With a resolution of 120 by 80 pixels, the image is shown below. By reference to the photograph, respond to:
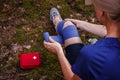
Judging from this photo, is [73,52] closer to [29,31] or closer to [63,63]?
[63,63]

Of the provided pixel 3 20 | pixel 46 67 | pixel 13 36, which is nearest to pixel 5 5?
pixel 3 20

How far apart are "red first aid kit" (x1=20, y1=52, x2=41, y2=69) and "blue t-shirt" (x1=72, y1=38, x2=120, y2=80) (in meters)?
1.69

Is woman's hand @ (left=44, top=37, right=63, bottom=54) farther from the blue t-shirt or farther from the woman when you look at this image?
the blue t-shirt

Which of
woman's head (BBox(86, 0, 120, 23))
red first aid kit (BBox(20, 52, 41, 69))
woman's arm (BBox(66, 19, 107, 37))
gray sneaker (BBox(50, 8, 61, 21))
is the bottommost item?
red first aid kit (BBox(20, 52, 41, 69))

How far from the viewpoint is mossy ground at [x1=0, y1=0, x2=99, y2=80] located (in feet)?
12.1

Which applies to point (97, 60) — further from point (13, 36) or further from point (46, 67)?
point (13, 36)

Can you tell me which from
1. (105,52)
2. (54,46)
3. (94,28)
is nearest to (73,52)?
(54,46)

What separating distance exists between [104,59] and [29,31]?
8.12 feet

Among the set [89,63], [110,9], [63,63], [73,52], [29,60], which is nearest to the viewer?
[110,9]

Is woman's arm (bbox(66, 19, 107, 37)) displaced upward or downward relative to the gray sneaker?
downward

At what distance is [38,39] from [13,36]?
1.23 ft

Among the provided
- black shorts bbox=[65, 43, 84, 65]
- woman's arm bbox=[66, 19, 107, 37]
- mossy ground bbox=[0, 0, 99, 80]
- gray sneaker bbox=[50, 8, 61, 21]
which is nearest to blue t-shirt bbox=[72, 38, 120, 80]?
black shorts bbox=[65, 43, 84, 65]

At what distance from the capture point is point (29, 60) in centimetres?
365

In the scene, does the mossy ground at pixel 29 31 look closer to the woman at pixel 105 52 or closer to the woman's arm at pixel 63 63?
the woman's arm at pixel 63 63
